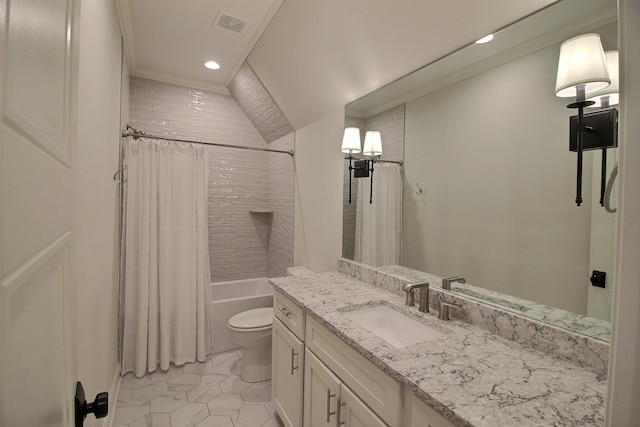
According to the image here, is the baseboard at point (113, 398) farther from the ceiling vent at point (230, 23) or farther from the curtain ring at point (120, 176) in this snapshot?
the ceiling vent at point (230, 23)

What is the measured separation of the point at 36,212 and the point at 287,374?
5.46 ft

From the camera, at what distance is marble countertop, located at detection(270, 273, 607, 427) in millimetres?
727

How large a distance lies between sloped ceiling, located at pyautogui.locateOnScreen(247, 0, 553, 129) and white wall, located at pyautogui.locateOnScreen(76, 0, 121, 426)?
1.10 m

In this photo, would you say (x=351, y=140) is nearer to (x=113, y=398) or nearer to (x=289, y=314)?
(x=289, y=314)

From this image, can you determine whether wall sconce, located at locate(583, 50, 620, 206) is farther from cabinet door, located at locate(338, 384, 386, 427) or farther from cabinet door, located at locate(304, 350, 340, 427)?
cabinet door, located at locate(304, 350, 340, 427)

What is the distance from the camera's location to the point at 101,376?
158 centimetres

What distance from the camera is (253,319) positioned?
8.24 feet

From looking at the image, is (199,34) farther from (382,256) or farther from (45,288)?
(45,288)

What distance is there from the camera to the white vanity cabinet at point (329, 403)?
107 cm

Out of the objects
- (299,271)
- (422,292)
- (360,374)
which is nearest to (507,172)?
(422,292)

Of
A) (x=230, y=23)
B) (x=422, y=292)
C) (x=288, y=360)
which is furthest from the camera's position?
(x=230, y=23)

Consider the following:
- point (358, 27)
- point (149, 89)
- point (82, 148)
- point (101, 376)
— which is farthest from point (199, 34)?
point (101, 376)

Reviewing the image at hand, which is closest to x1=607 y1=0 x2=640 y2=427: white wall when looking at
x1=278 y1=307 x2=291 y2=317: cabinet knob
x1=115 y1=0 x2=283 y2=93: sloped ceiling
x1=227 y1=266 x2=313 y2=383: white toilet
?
x1=278 y1=307 x2=291 y2=317: cabinet knob

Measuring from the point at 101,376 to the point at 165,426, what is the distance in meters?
0.58
